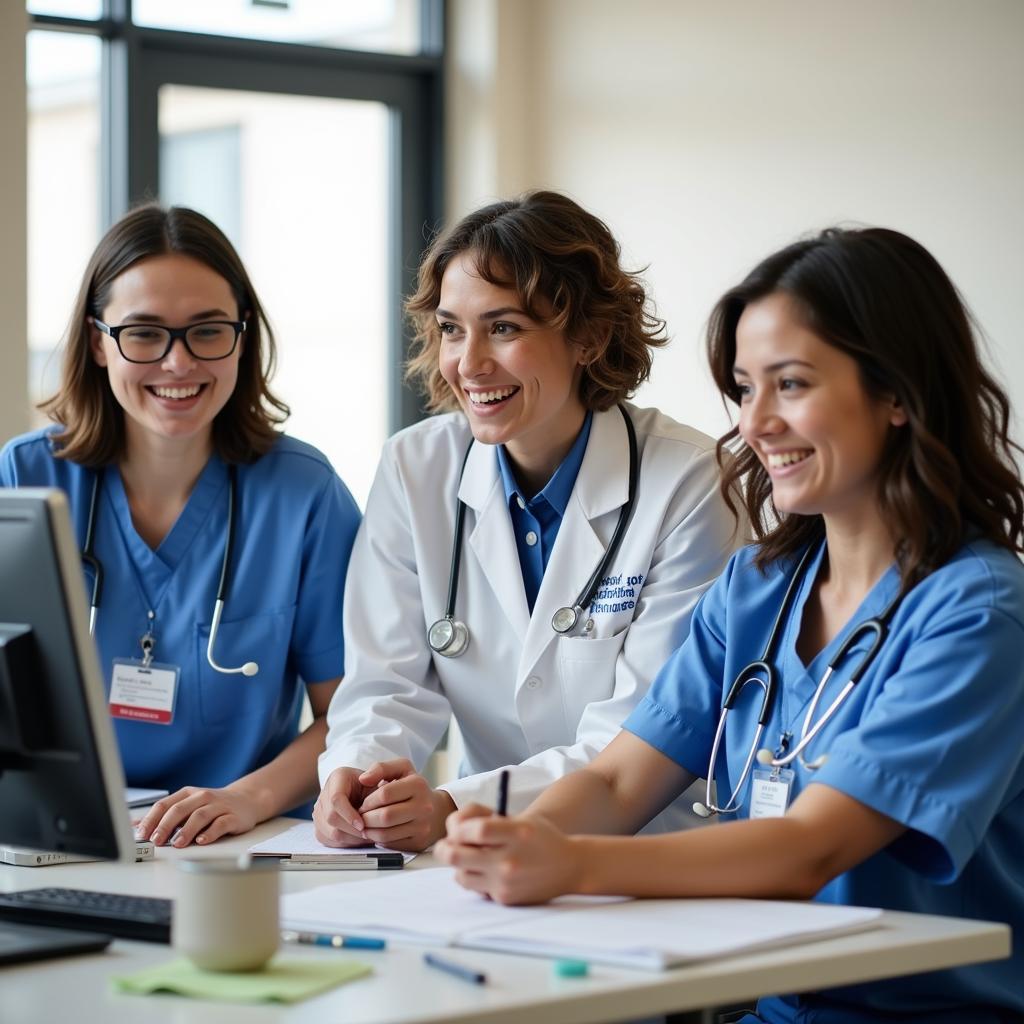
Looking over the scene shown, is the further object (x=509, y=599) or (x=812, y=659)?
(x=509, y=599)

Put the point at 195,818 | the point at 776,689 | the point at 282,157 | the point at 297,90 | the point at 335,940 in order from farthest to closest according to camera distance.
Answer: the point at 282,157 < the point at 297,90 < the point at 195,818 < the point at 776,689 < the point at 335,940

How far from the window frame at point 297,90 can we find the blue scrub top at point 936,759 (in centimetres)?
269

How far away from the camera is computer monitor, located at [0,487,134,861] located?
3.99 ft

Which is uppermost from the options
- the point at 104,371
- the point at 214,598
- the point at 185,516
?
the point at 104,371

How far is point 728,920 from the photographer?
1.32 metres

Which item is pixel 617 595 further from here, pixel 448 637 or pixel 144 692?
pixel 144 692

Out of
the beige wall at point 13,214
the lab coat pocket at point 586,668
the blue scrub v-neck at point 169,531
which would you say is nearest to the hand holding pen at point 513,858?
the lab coat pocket at point 586,668

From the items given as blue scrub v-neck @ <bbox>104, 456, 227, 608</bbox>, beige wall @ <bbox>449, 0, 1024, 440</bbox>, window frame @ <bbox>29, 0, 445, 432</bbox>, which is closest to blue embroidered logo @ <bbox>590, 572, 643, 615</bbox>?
blue scrub v-neck @ <bbox>104, 456, 227, 608</bbox>

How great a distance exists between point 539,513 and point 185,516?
0.56 m

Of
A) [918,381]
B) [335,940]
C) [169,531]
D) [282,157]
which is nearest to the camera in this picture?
[335,940]

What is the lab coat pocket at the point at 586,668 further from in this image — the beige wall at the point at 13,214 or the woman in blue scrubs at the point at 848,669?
the beige wall at the point at 13,214

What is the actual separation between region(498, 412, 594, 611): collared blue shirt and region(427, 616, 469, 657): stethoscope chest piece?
114 mm

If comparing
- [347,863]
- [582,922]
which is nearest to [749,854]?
[582,922]

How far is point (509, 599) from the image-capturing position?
2227 mm
